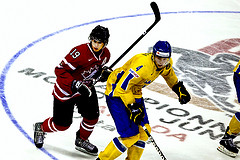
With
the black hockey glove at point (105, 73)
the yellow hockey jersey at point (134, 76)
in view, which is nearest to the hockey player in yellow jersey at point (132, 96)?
the yellow hockey jersey at point (134, 76)

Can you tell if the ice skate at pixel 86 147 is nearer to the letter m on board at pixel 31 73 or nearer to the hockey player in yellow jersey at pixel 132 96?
the hockey player in yellow jersey at pixel 132 96

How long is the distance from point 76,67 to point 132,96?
538 millimetres

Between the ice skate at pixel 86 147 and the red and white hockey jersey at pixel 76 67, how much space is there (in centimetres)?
Result: 46

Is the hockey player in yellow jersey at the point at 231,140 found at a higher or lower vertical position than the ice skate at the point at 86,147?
lower

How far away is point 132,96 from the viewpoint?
11.3 feet

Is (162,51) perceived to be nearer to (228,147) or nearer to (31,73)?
(228,147)

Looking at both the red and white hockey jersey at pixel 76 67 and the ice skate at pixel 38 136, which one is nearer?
the red and white hockey jersey at pixel 76 67

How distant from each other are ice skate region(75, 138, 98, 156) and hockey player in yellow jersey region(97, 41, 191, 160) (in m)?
0.40

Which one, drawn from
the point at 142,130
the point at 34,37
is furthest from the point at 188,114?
the point at 34,37

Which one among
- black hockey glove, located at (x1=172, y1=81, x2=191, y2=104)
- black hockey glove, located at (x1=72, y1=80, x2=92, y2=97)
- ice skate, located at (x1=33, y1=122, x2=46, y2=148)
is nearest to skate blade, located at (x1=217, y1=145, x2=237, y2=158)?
black hockey glove, located at (x1=172, y1=81, x2=191, y2=104)

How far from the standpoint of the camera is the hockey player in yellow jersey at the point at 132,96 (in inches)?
134

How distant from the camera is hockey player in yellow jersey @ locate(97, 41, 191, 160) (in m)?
3.40

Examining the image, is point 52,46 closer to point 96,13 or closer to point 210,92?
point 96,13

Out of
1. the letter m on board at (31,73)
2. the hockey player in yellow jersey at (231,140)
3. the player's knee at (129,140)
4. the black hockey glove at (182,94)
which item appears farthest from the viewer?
the letter m on board at (31,73)
